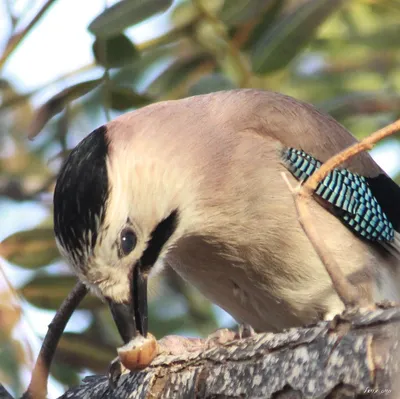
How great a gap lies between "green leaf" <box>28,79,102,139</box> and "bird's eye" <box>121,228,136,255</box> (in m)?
0.61

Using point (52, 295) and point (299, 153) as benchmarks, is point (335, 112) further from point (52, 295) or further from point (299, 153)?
point (52, 295)

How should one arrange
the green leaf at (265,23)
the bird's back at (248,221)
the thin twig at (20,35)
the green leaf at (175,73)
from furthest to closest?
the green leaf at (175,73), the green leaf at (265,23), the thin twig at (20,35), the bird's back at (248,221)

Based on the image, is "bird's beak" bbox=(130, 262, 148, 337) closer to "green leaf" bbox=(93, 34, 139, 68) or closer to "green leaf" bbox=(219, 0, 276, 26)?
"green leaf" bbox=(93, 34, 139, 68)

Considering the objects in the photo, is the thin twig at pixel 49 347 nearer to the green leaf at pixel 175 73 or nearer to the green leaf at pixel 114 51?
the green leaf at pixel 114 51

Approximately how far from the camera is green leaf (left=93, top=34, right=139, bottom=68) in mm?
3416

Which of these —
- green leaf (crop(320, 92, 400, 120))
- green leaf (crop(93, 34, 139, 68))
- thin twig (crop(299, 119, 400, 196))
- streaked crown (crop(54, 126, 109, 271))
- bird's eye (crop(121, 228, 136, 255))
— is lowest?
green leaf (crop(320, 92, 400, 120))

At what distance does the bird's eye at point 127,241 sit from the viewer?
3.05 metres

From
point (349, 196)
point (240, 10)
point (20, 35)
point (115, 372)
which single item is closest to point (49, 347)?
point (115, 372)

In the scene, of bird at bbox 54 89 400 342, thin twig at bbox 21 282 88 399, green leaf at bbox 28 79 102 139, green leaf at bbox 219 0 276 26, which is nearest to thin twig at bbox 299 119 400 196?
bird at bbox 54 89 400 342

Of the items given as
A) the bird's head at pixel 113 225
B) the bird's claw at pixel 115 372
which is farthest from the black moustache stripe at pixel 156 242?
the bird's claw at pixel 115 372

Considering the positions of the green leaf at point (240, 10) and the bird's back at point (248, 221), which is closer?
the bird's back at point (248, 221)

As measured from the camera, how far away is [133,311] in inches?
119

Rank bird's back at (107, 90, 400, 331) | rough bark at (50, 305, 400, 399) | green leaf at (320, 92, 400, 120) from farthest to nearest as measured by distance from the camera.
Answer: green leaf at (320, 92, 400, 120) < bird's back at (107, 90, 400, 331) < rough bark at (50, 305, 400, 399)

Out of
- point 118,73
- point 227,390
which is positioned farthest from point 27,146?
point 227,390
